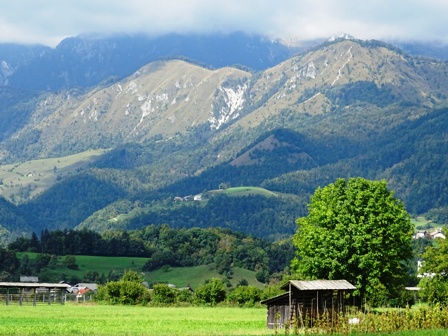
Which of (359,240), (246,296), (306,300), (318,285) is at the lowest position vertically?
(306,300)

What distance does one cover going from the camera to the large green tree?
87.9 meters

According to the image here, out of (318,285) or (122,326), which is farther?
(318,285)

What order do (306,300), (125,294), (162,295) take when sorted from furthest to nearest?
(162,295) < (125,294) < (306,300)

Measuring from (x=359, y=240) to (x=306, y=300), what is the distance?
12.8 metres

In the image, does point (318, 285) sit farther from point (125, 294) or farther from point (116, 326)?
point (125, 294)

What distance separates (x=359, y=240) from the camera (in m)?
87.5

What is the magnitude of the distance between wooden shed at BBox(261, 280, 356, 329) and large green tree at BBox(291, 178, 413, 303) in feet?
23.8

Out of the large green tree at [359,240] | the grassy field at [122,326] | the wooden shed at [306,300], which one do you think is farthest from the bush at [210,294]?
the wooden shed at [306,300]

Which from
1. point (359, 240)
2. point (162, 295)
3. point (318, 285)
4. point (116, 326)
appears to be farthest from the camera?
point (162, 295)

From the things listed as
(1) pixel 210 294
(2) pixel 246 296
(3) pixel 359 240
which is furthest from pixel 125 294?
(3) pixel 359 240

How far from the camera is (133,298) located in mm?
132250

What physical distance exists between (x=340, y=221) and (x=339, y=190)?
5358 millimetres

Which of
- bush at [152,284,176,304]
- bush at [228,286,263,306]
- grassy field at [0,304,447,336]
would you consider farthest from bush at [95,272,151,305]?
grassy field at [0,304,447,336]

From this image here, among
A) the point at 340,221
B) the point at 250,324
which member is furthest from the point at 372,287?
the point at 250,324
